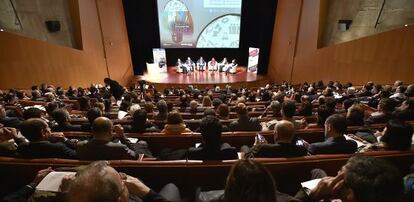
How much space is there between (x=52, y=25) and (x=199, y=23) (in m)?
8.03

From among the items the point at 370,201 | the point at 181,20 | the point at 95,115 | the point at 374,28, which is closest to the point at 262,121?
the point at 95,115

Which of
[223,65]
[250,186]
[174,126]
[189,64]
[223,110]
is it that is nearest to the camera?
[250,186]

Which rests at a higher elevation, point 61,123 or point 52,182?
point 52,182

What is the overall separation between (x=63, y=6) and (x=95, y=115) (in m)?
7.80

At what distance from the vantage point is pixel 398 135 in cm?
255

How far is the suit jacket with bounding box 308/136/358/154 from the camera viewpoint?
2816 millimetres

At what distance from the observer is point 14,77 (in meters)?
7.87

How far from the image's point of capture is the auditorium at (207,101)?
1880mm

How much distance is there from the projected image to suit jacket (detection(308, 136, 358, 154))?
540 inches

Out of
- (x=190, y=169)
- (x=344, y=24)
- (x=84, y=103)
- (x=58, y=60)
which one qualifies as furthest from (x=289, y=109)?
(x=58, y=60)

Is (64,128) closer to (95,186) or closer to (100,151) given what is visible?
(100,151)

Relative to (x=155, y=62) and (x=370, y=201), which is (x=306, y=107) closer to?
(x=370, y=201)

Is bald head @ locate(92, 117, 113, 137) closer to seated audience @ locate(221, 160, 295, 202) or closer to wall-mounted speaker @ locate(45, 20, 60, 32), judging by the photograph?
seated audience @ locate(221, 160, 295, 202)

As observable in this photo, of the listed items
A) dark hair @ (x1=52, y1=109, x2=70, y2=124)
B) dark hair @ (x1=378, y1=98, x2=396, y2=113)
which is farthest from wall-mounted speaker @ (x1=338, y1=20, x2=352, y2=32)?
dark hair @ (x1=52, y1=109, x2=70, y2=124)
